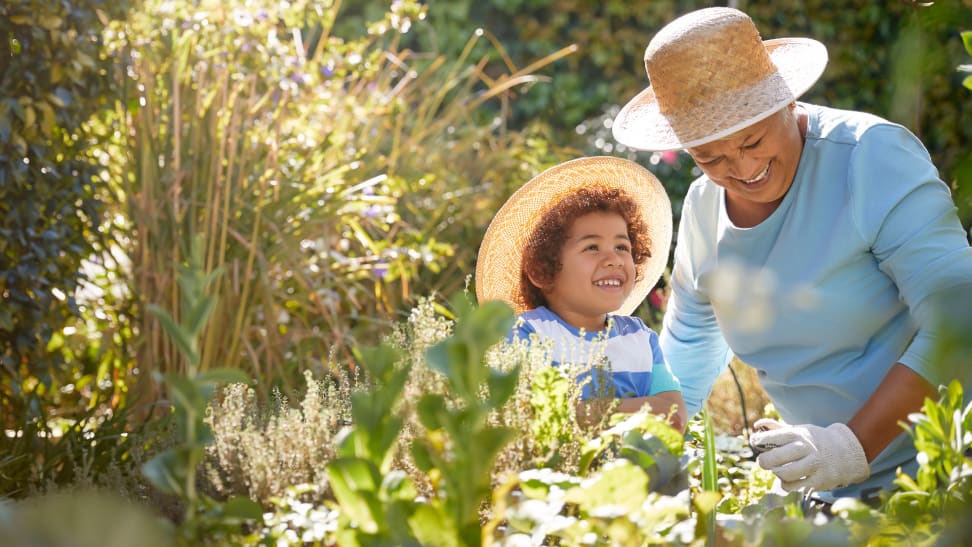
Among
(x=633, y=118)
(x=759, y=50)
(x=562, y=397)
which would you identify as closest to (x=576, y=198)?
(x=633, y=118)

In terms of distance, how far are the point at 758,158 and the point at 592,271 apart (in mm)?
583

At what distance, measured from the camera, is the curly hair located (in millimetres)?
2545

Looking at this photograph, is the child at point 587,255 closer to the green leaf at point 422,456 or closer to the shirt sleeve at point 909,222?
the shirt sleeve at point 909,222

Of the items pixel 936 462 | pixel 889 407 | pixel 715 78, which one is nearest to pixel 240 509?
pixel 936 462

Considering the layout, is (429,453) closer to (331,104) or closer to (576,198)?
(576,198)

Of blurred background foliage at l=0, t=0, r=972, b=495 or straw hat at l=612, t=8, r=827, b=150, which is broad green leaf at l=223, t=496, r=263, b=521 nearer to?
blurred background foliage at l=0, t=0, r=972, b=495

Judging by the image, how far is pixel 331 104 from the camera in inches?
158

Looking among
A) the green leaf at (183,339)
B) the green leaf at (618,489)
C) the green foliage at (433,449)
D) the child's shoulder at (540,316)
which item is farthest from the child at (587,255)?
the green leaf at (183,339)

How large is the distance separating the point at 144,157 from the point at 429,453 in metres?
2.60

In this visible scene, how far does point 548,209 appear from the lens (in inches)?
102

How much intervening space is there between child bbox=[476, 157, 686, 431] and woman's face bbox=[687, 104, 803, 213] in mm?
463

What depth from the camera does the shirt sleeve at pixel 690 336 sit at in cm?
237

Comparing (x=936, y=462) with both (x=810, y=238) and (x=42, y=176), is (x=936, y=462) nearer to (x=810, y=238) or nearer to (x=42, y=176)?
(x=810, y=238)

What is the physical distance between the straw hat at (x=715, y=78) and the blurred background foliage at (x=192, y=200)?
46cm
